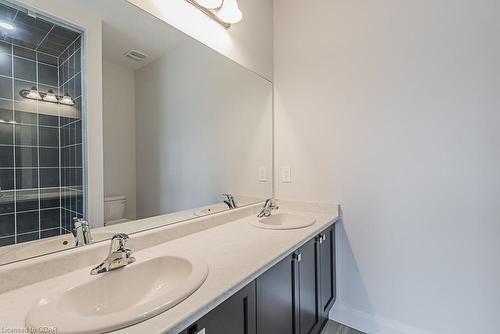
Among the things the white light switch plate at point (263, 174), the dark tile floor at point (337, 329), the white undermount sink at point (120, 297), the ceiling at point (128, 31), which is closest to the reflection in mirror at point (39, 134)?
the ceiling at point (128, 31)

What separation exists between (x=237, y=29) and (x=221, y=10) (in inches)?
9.2

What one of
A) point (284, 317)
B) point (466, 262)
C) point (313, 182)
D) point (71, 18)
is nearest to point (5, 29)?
point (71, 18)

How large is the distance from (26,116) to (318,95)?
5.49ft

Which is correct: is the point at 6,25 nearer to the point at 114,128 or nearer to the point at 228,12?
the point at 114,128

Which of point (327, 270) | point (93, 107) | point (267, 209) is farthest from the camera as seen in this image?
point (267, 209)

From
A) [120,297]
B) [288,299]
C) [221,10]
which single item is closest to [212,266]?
[120,297]

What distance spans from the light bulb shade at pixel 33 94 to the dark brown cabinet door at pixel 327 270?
153 cm

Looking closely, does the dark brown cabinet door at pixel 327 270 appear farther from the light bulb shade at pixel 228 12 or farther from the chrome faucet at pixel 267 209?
the light bulb shade at pixel 228 12

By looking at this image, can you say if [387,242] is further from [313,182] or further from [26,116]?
[26,116]

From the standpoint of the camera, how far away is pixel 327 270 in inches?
64.2

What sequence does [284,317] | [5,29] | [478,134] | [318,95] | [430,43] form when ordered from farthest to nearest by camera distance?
[318,95]
[430,43]
[478,134]
[284,317]
[5,29]

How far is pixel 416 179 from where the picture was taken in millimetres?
1493

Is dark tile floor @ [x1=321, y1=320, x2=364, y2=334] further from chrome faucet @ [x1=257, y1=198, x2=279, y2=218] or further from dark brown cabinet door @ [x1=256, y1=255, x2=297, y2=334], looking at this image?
chrome faucet @ [x1=257, y1=198, x2=279, y2=218]

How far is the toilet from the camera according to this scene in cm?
105
